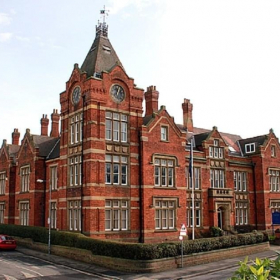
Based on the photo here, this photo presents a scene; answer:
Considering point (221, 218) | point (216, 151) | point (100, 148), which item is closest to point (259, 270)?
point (100, 148)

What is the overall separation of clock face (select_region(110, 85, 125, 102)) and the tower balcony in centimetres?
1428

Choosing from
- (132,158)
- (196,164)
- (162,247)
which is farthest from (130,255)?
(196,164)

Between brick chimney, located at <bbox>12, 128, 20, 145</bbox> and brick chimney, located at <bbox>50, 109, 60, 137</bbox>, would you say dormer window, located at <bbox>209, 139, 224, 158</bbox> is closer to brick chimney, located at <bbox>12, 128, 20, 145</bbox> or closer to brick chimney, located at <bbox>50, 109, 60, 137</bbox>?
brick chimney, located at <bbox>50, 109, 60, 137</bbox>

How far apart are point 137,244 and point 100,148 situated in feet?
31.2

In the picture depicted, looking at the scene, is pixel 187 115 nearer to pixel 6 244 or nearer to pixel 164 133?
pixel 164 133

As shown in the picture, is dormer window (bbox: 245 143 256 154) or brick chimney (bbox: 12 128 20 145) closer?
dormer window (bbox: 245 143 256 154)

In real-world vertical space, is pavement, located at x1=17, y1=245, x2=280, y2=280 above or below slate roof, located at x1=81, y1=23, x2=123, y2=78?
below

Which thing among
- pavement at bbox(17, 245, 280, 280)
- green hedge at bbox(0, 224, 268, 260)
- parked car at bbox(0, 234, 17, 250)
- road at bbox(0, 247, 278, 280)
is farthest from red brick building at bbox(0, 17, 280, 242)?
parked car at bbox(0, 234, 17, 250)

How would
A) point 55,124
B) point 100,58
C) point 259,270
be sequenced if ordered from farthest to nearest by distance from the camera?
point 55,124 < point 100,58 < point 259,270

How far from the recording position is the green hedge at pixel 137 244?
25734 millimetres

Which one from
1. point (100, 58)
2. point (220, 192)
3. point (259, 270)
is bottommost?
point (259, 270)

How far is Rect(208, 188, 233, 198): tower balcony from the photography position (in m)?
40.6

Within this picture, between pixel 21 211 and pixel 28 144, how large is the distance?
7.56m

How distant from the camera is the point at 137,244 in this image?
25766 mm
